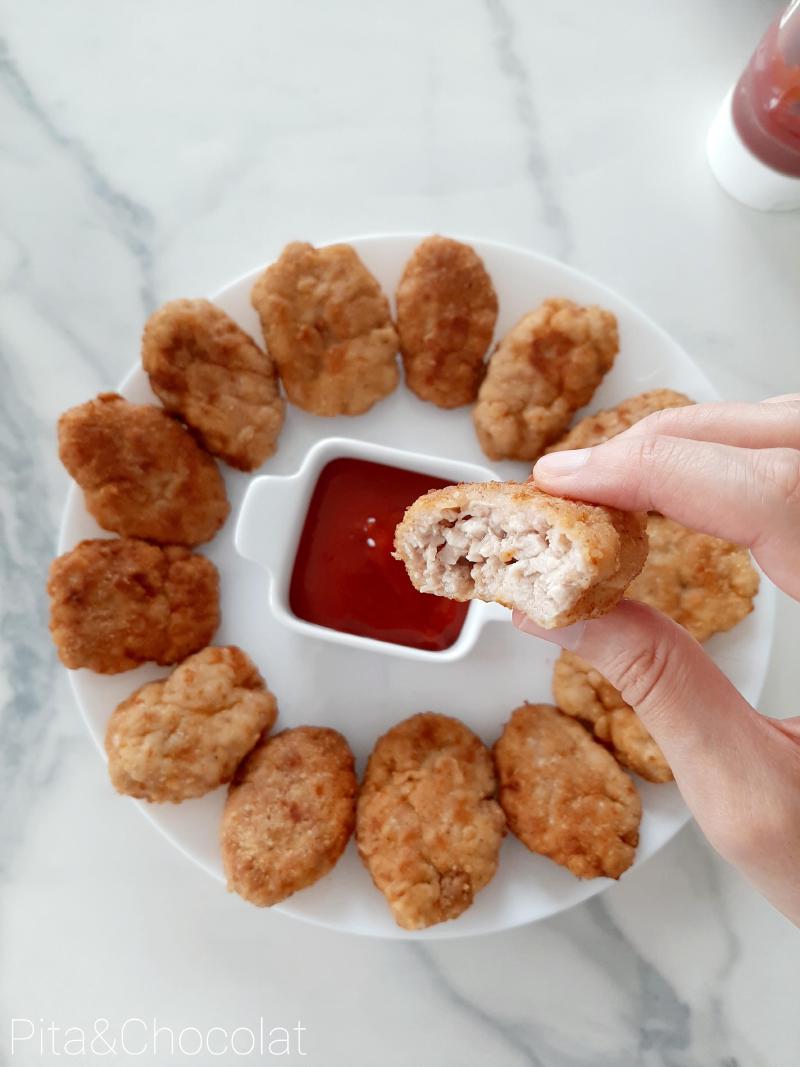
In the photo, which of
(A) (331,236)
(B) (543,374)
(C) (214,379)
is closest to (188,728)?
(C) (214,379)

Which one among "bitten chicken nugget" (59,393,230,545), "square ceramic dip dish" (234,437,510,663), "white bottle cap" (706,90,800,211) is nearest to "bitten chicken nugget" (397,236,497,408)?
"square ceramic dip dish" (234,437,510,663)

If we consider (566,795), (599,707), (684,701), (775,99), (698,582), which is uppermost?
(775,99)

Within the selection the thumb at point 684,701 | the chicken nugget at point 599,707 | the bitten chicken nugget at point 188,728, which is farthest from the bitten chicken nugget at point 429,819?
the thumb at point 684,701

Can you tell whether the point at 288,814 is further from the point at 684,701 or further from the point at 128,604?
the point at 684,701

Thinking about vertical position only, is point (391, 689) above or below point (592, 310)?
below

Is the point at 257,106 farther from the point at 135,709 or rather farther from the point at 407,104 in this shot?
the point at 135,709

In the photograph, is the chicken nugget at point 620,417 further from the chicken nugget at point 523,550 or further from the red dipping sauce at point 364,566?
the chicken nugget at point 523,550

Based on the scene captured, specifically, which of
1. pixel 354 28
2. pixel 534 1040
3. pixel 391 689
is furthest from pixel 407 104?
pixel 534 1040
